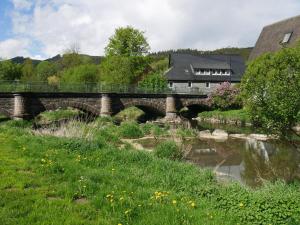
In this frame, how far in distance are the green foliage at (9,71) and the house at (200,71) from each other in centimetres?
3289

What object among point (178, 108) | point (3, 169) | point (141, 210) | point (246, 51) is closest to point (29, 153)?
point (3, 169)

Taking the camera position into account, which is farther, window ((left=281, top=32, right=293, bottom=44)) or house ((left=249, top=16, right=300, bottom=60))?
window ((left=281, top=32, right=293, bottom=44))

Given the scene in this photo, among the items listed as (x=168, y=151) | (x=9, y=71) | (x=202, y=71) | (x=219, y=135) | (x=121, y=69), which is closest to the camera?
(x=168, y=151)

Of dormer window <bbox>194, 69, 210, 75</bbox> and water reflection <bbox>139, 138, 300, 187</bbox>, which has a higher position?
dormer window <bbox>194, 69, 210, 75</bbox>

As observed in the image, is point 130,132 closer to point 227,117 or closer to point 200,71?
point 227,117

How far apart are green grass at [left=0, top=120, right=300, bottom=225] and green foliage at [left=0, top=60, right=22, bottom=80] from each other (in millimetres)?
63931

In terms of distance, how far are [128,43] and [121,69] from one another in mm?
7187

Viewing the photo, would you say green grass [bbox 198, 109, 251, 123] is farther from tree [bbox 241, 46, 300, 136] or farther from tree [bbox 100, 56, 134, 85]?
tree [bbox 241, 46, 300, 136]

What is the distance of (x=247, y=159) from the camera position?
2069 centimetres

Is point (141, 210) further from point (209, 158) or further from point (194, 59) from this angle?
point (194, 59)

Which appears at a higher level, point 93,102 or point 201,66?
point 201,66

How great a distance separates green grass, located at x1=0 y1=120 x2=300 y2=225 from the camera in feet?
22.1

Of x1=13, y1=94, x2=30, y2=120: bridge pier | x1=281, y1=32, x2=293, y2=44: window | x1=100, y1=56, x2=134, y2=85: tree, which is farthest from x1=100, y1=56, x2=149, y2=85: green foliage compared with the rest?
x1=13, y1=94, x2=30, y2=120: bridge pier

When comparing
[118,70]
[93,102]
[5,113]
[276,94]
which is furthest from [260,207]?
[118,70]
